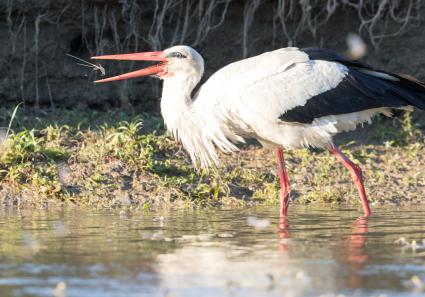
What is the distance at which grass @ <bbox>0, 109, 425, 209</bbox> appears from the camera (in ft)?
27.2

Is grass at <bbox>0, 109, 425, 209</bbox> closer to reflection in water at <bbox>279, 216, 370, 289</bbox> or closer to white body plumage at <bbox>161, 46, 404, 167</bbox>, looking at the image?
white body plumage at <bbox>161, 46, 404, 167</bbox>

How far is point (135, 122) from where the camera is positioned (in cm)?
954

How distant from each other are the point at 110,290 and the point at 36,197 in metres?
3.85

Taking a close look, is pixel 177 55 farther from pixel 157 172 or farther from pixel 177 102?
pixel 157 172

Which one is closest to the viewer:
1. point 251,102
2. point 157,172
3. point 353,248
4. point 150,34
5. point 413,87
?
point 353,248

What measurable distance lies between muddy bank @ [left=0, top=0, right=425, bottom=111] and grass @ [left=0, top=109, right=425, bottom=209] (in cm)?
124

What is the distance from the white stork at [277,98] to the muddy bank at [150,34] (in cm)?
259

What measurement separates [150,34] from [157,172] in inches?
101

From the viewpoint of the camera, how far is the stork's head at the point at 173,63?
26.8 feet

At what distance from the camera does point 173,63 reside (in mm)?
8219

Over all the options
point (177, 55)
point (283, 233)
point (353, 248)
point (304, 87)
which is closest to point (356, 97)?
point (304, 87)

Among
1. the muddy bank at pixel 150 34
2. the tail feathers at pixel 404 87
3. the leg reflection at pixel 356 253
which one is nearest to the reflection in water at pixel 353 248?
the leg reflection at pixel 356 253

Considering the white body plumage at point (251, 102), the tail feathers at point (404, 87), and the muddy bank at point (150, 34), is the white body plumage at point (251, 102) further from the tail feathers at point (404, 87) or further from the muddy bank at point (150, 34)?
the muddy bank at point (150, 34)

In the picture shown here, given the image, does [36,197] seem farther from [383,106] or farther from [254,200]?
[383,106]
